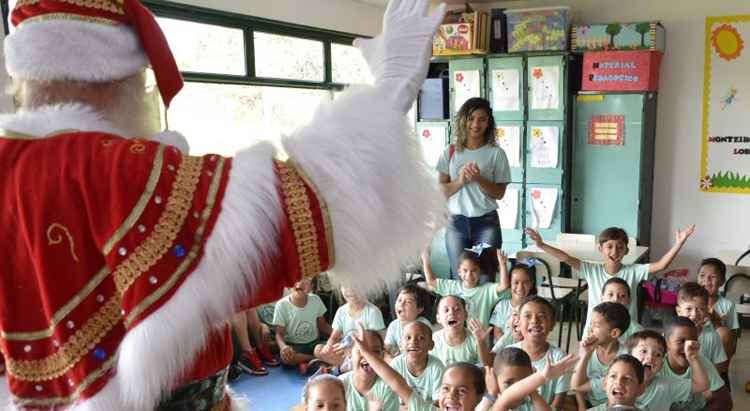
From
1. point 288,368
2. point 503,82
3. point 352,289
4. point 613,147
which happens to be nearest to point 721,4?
point 613,147

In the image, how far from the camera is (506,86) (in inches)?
215

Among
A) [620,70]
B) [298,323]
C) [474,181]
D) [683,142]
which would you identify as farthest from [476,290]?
[683,142]

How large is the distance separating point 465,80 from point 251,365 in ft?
10.2

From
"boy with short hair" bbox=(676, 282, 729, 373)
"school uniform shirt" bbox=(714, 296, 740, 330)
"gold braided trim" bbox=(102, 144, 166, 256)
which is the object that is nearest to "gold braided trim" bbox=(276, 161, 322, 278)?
"gold braided trim" bbox=(102, 144, 166, 256)

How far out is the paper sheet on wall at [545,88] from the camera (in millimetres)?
5250

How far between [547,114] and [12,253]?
5.11 metres

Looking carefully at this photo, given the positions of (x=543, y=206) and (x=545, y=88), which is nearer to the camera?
(x=545, y=88)

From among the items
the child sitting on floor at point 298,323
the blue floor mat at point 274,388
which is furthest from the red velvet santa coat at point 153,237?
the child sitting on floor at point 298,323

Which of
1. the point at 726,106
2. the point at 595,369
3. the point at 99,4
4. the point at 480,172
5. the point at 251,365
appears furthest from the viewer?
the point at 726,106

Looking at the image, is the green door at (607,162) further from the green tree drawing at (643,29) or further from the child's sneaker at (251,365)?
the child's sneaker at (251,365)

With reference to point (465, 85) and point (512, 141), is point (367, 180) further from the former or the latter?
point (465, 85)

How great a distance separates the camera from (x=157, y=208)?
22.3 inches

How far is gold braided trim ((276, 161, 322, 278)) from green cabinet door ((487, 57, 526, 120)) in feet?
16.6

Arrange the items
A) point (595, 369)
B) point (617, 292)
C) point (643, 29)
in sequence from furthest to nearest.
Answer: point (643, 29)
point (617, 292)
point (595, 369)
